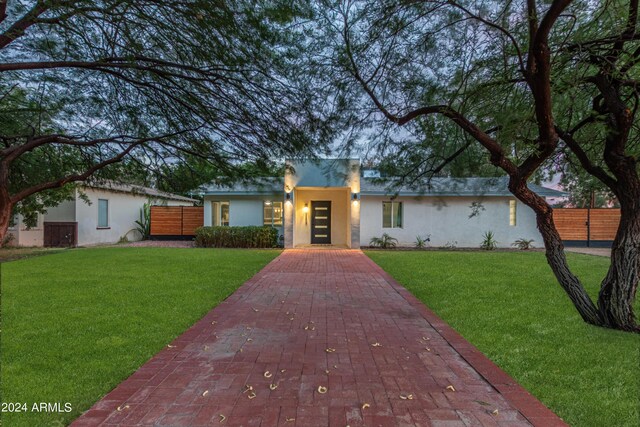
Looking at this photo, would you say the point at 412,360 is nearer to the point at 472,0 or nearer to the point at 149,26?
the point at 472,0

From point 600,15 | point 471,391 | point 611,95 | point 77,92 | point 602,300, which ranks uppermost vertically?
point 600,15

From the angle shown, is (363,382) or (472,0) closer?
(363,382)

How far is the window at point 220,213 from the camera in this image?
1884 centimetres

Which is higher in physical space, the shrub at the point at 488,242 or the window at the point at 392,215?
the window at the point at 392,215

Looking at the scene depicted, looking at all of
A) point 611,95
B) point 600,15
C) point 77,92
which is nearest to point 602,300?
point 611,95

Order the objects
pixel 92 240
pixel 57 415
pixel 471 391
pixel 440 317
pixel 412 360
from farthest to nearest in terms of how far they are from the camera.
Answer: pixel 92 240 → pixel 440 317 → pixel 412 360 → pixel 471 391 → pixel 57 415

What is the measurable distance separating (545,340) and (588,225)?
56.8ft

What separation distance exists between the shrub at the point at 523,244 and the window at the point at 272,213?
461 inches

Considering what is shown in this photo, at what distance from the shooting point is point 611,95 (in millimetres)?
4801

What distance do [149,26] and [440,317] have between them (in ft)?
19.1

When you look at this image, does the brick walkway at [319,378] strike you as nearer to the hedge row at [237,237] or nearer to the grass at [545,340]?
the grass at [545,340]

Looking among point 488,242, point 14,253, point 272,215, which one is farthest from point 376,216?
point 14,253

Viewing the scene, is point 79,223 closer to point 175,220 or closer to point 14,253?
point 14,253

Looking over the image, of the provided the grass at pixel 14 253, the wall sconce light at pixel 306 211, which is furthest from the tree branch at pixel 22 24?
the wall sconce light at pixel 306 211
